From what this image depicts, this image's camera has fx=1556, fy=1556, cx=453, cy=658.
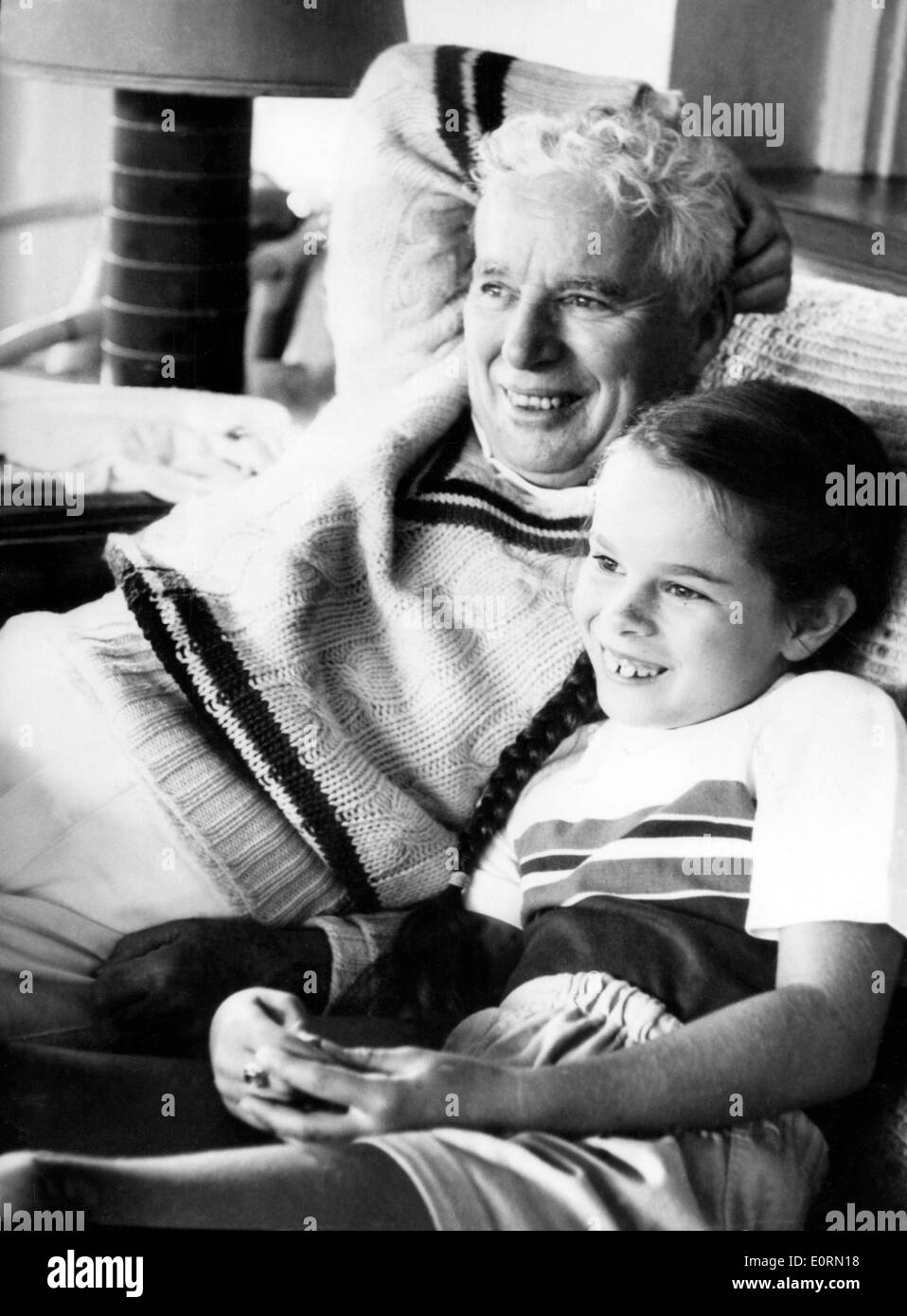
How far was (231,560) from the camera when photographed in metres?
1.23

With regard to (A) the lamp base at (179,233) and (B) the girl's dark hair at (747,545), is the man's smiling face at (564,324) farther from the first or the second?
(A) the lamp base at (179,233)

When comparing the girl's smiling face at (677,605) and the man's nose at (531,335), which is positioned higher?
the man's nose at (531,335)

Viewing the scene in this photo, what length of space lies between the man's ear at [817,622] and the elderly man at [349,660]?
183 millimetres

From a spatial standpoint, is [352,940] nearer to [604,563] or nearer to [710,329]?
[604,563]

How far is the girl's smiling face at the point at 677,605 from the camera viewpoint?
40.4 inches

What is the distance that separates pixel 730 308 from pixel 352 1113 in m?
0.67

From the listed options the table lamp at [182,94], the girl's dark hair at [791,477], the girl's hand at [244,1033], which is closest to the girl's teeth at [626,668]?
the girl's dark hair at [791,477]

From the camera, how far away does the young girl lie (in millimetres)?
964

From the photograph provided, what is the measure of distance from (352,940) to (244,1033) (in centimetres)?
13

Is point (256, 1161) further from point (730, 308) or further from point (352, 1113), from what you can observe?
point (730, 308)

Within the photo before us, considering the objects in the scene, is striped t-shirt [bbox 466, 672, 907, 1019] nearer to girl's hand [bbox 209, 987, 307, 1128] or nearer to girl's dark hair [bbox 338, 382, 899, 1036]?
girl's dark hair [bbox 338, 382, 899, 1036]

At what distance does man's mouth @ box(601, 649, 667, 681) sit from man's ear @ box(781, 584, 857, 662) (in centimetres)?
9

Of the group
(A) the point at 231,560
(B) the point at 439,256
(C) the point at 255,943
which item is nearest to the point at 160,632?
(A) the point at 231,560
